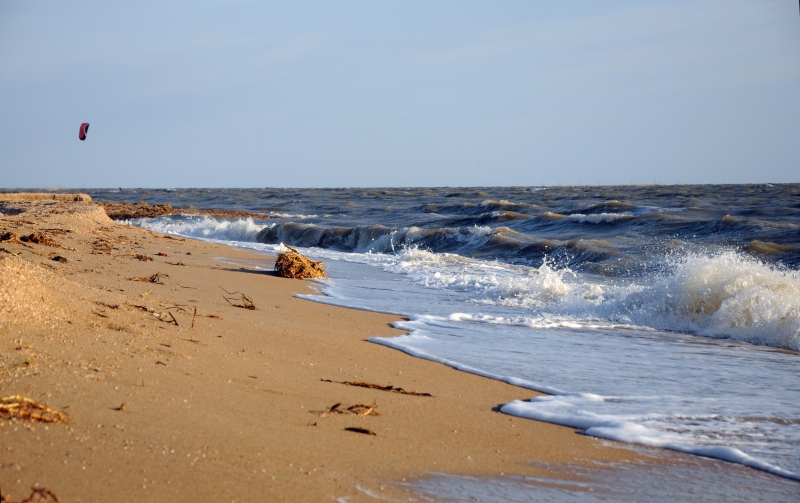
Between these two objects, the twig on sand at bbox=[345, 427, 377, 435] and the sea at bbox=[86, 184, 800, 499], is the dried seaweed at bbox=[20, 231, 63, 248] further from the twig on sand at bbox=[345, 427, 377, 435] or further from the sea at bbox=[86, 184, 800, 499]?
the twig on sand at bbox=[345, 427, 377, 435]

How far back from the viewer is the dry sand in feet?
6.96

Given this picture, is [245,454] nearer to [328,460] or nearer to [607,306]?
[328,460]

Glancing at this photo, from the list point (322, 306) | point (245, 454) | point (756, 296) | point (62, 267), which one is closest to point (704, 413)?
point (245, 454)

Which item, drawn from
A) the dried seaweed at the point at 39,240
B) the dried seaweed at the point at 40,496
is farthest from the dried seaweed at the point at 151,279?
the dried seaweed at the point at 40,496

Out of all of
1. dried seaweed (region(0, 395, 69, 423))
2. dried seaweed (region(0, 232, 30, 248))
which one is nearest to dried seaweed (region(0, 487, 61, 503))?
dried seaweed (region(0, 395, 69, 423))

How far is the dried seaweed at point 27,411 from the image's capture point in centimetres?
224

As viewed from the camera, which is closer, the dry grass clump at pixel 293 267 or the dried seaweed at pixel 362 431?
the dried seaweed at pixel 362 431

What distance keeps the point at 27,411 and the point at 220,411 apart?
762mm

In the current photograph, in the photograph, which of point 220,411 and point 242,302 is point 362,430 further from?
point 242,302

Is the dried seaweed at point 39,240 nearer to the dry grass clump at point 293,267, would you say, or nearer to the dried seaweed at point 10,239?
the dried seaweed at point 10,239

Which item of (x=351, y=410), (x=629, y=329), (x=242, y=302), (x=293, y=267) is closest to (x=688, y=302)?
→ (x=629, y=329)

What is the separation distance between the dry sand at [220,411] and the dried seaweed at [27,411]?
0.04 metres

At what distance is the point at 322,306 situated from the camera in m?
A: 7.15

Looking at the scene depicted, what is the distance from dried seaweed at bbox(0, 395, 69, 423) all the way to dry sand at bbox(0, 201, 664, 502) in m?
0.04
